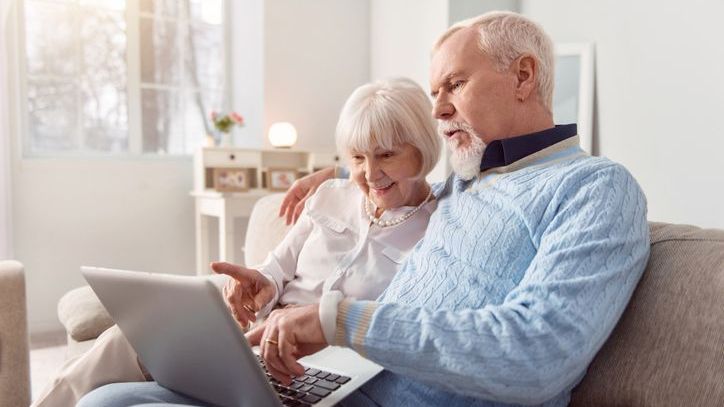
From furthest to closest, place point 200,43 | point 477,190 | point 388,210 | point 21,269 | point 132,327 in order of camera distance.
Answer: point 200,43
point 21,269
point 388,210
point 477,190
point 132,327

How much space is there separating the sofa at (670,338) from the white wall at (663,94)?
5.57ft

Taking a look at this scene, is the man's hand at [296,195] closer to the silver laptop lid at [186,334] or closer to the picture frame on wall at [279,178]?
the silver laptop lid at [186,334]

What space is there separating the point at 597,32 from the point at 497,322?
2564 mm

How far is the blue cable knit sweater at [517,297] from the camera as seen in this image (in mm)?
717

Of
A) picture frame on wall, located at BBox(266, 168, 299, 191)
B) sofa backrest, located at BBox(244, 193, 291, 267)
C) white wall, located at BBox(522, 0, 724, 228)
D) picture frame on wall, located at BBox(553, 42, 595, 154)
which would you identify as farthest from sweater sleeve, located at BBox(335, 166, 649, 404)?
picture frame on wall, located at BBox(266, 168, 299, 191)

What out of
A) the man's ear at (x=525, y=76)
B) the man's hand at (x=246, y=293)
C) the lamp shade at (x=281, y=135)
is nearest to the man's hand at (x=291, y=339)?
the man's hand at (x=246, y=293)

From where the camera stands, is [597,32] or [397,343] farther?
[597,32]

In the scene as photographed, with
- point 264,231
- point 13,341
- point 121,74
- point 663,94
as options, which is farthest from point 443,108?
point 121,74

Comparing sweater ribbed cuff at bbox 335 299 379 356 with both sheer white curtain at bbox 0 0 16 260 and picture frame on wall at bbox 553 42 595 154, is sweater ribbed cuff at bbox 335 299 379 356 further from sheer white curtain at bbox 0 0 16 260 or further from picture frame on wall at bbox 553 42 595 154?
sheer white curtain at bbox 0 0 16 260

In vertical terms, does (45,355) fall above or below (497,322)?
below

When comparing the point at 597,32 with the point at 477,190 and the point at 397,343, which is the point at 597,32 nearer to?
→ the point at 477,190

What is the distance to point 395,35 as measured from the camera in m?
3.61

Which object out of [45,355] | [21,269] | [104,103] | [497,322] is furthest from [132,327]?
→ [104,103]

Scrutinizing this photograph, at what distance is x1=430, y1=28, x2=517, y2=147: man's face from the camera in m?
1.04
